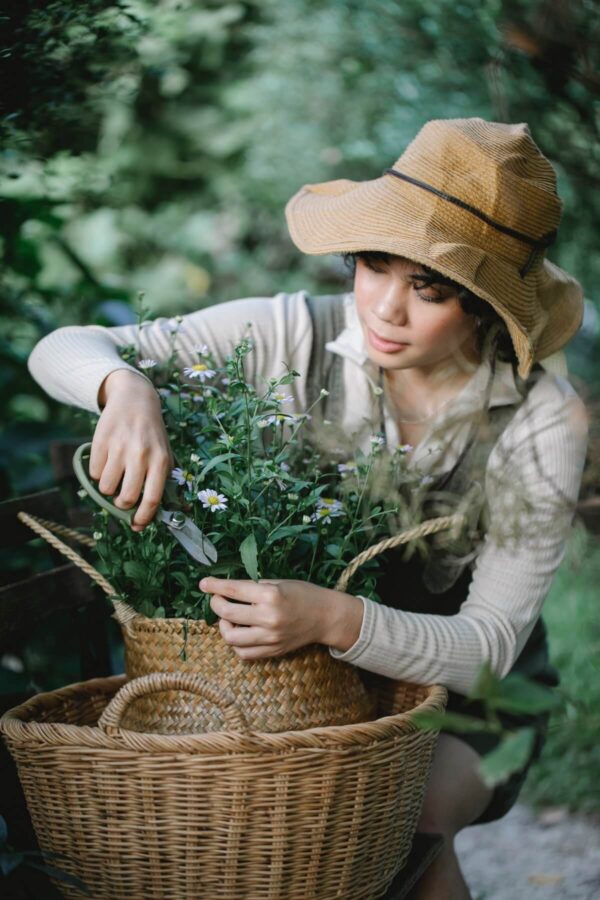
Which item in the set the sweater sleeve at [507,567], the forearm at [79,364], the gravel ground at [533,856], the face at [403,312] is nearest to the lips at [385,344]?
the face at [403,312]

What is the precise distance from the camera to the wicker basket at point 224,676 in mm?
1357

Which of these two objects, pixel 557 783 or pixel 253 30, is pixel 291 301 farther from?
pixel 253 30

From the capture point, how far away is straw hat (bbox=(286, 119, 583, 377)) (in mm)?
1590

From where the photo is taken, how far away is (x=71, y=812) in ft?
4.32

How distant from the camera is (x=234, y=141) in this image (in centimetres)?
668

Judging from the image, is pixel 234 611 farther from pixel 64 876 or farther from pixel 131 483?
pixel 64 876

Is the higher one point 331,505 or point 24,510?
point 331,505

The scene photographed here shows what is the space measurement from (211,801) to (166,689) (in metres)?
0.16

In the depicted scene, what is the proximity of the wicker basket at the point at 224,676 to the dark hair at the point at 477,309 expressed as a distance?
0.43 m

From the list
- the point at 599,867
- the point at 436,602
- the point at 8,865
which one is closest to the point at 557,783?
the point at 599,867

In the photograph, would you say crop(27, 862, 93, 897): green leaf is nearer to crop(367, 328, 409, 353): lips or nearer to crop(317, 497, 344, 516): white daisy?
crop(317, 497, 344, 516): white daisy

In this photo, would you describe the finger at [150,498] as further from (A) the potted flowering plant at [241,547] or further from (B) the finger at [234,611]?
(B) the finger at [234,611]

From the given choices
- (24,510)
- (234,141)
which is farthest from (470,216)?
(234,141)

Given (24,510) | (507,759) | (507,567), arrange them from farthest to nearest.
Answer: (24,510), (507,567), (507,759)
